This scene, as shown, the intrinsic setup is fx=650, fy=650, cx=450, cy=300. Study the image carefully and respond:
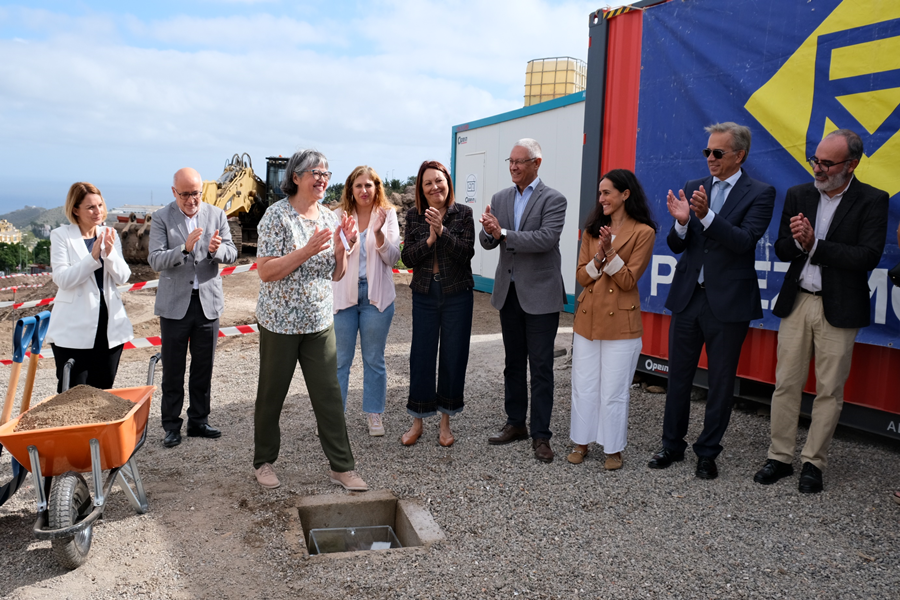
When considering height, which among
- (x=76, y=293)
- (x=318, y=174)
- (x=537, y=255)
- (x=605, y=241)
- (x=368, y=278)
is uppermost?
(x=318, y=174)

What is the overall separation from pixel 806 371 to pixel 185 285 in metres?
3.94

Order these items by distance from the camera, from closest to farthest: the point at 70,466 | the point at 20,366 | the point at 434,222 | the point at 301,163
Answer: the point at 70,466 → the point at 20,366 → the point at 301,163 → the point at 434,222

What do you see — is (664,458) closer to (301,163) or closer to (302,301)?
(302,301)

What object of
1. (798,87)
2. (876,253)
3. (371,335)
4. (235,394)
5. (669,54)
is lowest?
(235,394)

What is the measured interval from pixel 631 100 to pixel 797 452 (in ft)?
10.2

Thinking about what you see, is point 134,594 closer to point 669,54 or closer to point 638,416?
point 638,416

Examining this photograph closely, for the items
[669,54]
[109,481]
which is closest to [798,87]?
[669,54]

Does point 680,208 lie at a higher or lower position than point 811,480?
higher

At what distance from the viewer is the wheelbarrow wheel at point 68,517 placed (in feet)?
8.95

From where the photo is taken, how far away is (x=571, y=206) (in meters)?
9.87

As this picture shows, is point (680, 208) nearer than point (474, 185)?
Yes

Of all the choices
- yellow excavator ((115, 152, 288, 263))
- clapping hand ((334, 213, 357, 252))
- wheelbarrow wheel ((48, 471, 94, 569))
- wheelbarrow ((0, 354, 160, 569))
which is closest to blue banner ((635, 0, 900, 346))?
clapping hand ((334, 213, 357, 252))

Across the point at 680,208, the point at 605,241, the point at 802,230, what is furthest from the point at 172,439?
the point at 802,230

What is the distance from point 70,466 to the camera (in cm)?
296
